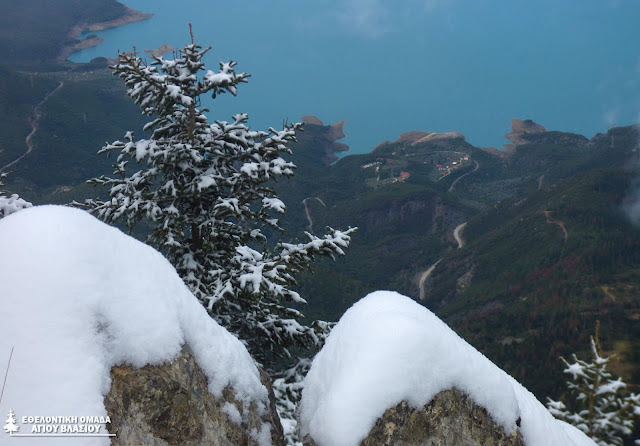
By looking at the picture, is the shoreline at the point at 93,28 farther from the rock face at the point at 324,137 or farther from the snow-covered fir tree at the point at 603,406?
the snow-covered fir tree at the point at 603,406

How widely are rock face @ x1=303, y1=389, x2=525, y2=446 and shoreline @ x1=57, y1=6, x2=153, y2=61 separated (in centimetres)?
18878

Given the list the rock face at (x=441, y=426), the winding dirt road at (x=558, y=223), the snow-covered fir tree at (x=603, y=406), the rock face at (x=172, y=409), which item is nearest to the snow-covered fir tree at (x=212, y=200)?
the rock face at (x=172, y=409)

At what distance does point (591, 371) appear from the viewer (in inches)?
355

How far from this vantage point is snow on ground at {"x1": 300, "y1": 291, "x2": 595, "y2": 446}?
3.21 m

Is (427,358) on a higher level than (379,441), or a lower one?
higher

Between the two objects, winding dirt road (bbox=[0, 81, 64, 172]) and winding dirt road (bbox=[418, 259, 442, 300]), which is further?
winding dirt road (bbox=[0, 81, 64, 172])

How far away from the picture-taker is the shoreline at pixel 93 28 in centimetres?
16212

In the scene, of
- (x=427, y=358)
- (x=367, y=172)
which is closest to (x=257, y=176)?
(x=427, y=358)

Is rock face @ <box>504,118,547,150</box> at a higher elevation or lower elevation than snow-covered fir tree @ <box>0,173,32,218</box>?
higher

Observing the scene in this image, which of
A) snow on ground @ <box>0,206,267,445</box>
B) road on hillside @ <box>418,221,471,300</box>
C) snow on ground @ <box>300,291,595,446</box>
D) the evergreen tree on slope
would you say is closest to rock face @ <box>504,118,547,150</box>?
road on hillside @ <box>418,221,471,300</box>

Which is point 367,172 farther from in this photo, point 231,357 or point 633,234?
point 231,357

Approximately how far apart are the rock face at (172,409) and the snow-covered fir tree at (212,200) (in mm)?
3674

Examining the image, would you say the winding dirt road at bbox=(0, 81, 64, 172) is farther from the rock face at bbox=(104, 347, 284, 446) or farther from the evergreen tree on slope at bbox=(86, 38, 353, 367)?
the rock face at bbox=(104, 347, 284, 446)

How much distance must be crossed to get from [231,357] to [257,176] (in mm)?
4609
